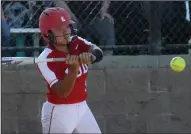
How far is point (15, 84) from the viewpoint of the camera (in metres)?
6.44

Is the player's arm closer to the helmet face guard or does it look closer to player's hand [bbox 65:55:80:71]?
player's hand [bbox 65:55:80:71]

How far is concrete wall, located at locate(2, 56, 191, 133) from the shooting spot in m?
6.45

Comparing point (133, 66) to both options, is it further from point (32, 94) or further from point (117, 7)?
point (32, 94)

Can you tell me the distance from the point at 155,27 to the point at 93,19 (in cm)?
76

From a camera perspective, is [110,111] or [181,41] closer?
[110,111]

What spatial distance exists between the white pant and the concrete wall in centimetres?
145

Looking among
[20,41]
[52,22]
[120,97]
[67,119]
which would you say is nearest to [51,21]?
[52,22]

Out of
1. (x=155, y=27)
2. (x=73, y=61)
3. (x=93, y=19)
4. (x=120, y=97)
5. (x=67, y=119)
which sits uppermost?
(x=93, y=19)

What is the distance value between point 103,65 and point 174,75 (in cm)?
84

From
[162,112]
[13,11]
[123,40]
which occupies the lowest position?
[162,112]

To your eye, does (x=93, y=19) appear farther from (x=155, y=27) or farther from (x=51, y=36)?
(x=51, y=36)

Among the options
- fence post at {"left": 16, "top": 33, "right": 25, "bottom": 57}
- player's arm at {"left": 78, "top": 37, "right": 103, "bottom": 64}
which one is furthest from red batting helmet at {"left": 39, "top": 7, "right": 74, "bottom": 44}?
fence post at {"left": 16, "top": 33, "right": 25, "bottom": 57}

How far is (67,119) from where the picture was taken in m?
4.90

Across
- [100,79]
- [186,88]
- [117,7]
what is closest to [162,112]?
[186,88]
